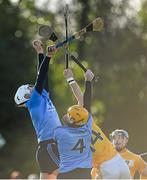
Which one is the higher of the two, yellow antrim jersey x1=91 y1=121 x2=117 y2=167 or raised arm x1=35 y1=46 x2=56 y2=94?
raised arm x1=35 y1=46 x2=56 y2=94

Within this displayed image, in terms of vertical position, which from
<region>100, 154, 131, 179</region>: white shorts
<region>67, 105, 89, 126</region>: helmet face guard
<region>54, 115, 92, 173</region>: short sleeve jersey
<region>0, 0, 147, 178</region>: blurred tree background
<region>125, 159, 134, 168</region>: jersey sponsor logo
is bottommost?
<region>0, 0, 147, 178</region>: blurred tree background

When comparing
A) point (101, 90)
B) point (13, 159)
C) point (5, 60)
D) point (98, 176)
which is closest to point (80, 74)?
point (101, 90)

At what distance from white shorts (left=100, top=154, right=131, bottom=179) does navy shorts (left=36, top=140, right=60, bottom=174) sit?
2.24ft

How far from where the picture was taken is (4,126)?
40781 mm

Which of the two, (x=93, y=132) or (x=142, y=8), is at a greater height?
(x=93, y=132)

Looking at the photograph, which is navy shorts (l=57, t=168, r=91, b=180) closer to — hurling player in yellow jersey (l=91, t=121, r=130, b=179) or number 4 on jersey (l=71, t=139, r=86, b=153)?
number 4 on jersey (l=71, t=139, r=86, b=153)

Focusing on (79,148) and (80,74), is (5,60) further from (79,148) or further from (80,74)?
(79,148)

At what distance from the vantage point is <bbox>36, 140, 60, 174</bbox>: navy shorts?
12.7 metres

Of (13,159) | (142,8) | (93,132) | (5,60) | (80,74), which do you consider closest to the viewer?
(93,132)

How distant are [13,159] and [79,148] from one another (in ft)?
Result: 90.0

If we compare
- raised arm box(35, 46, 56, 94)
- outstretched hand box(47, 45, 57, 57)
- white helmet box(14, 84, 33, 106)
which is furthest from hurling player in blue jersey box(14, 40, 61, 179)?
outstretched hand box(47, 45, 57, 57)

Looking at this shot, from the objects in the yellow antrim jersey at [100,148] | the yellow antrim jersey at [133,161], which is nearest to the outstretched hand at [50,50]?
the yellow antrim jersey at [100,148]

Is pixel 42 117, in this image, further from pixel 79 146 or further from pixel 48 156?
pixel 79 146

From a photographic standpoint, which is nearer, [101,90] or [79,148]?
[79,148]
